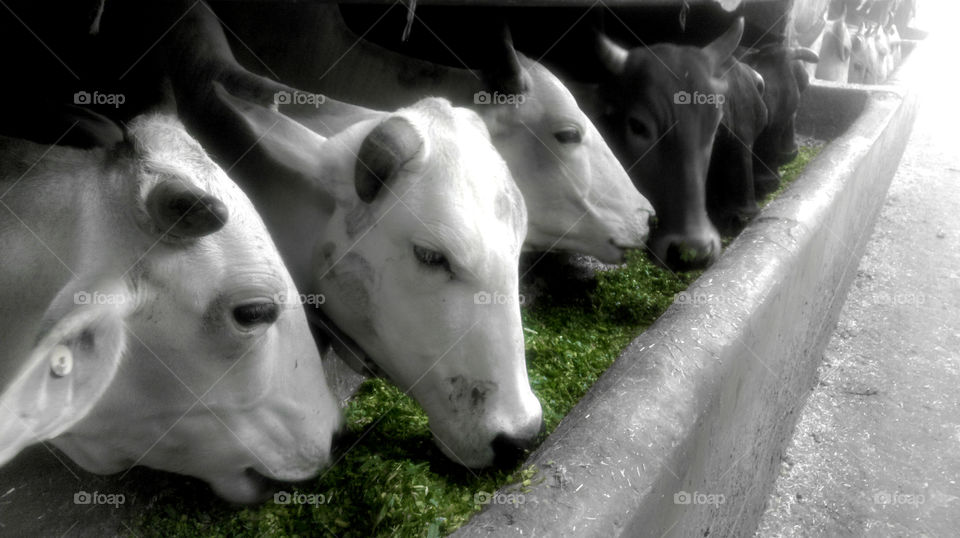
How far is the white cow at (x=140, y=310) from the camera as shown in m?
1.27

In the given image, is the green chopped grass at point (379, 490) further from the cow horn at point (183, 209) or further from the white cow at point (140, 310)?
the cow horn at point (183, 209)

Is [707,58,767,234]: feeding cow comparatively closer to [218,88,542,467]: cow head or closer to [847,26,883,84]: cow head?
[218,88,542,467]: cow head

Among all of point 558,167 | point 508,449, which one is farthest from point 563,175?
point 508,449

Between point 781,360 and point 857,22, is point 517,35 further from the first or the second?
point 857,22

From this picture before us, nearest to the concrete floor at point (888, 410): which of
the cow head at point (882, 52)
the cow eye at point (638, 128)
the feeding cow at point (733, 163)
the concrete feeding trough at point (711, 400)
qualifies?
the concrete feeding trough at point (711, 400)

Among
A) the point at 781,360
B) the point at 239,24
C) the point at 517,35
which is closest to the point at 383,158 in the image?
the point at 239,24

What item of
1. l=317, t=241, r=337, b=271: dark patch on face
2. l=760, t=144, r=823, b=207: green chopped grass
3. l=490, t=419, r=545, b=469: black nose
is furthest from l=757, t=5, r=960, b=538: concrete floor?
l=317, t=241, r=337, b=271: dark patch on face

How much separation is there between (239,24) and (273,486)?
4.93 feet

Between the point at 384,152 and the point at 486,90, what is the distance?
959mm

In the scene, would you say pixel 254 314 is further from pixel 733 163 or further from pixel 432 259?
pixel 733 163

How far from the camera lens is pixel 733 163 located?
152 inches

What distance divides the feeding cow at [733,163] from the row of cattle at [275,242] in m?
1.20

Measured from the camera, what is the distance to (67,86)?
178 cm

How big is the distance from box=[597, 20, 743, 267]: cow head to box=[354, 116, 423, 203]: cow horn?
1.68 m
